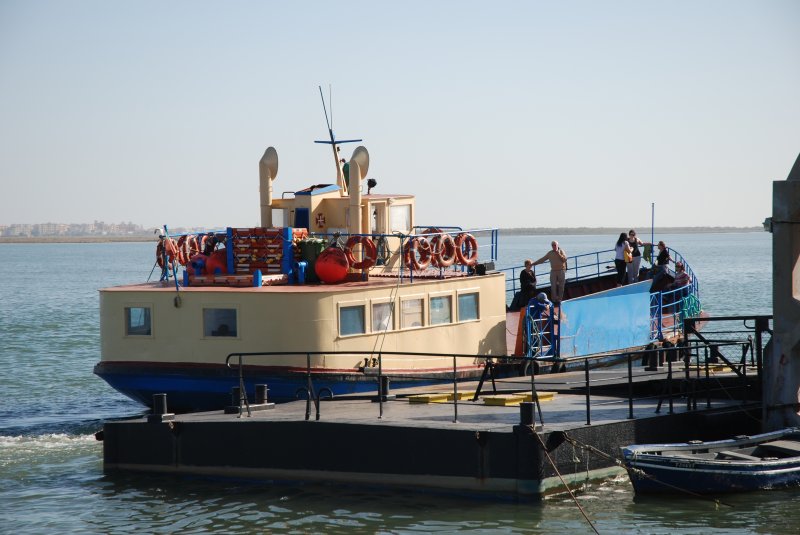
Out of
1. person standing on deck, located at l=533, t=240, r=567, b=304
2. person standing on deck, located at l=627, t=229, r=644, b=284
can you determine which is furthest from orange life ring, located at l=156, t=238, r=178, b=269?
person standing on deck, located at l=627, t=229, r=644, b=284

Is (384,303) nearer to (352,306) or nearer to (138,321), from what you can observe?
(352,306)

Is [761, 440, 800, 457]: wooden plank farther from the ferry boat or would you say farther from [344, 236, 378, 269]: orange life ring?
[344, 236, 378, 269]: orange life ring

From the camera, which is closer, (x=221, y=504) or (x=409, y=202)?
(x=221, y=504)

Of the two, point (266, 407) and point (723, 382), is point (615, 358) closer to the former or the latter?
point (723, 382)

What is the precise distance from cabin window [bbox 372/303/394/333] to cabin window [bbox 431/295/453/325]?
1.23 m

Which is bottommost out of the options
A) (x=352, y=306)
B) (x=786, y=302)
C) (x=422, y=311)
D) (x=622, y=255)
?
(x=422, y=311)

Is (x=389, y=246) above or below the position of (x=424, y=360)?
above

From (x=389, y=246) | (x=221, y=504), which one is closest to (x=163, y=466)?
(x=221, y=504)

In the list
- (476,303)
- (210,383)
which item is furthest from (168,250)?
(476,303)

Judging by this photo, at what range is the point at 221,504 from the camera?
16.3m

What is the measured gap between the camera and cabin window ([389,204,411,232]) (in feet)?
82.5

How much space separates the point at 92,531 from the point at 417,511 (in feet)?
14.0

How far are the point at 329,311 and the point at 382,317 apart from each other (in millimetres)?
1378

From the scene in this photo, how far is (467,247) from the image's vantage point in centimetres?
2409
